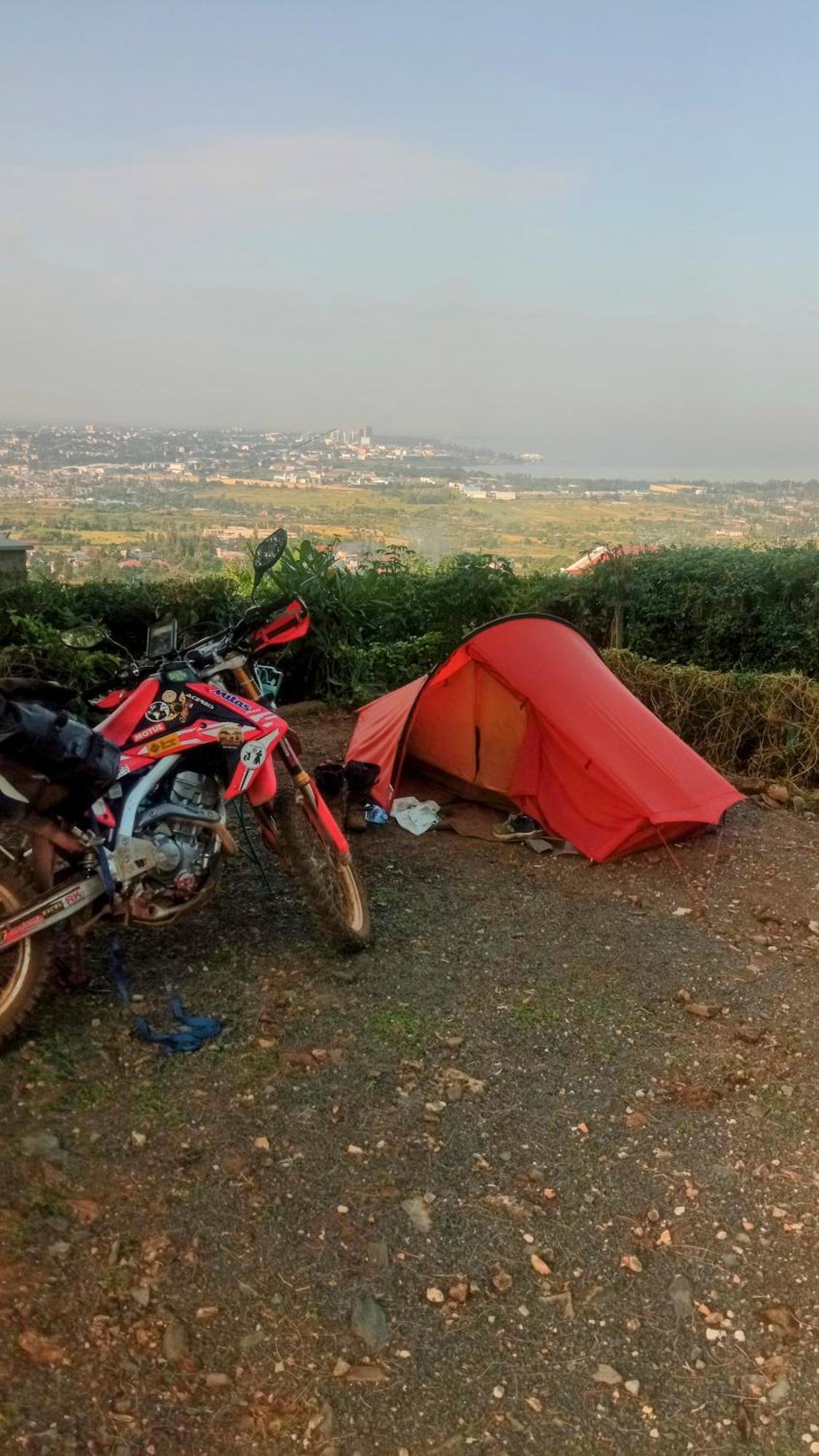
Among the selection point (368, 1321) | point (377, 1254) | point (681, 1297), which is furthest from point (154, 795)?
point (681, 1297)

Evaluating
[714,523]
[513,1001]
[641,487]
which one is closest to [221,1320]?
[513,1001]

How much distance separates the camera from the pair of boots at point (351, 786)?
5.39 meters

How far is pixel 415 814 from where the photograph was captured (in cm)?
550

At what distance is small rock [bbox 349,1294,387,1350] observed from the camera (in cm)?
228

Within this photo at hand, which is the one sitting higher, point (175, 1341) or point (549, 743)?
point (549, 743)

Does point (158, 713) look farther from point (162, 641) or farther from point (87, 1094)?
point (87, 1094)

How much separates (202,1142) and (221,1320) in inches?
23.8

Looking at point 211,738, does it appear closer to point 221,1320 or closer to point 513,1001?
point 513,1001

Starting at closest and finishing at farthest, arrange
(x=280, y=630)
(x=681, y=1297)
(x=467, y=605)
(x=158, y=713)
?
(x=681, y=1297) → (x=158, y=713) → (x=280, y=630) → (x=467, y=605)

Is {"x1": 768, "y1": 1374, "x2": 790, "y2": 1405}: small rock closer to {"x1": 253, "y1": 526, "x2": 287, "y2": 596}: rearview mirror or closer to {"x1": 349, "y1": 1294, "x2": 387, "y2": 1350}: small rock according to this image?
{"x1": 349, "y1": 1294, "x2": 387, "y2": 1350}: small rock

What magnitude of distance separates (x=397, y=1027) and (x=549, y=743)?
2.17 metres

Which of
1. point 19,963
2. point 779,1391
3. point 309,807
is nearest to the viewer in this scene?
point 779,1391

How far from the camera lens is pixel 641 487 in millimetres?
16984

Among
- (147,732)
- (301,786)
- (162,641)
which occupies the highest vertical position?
(162,641)
